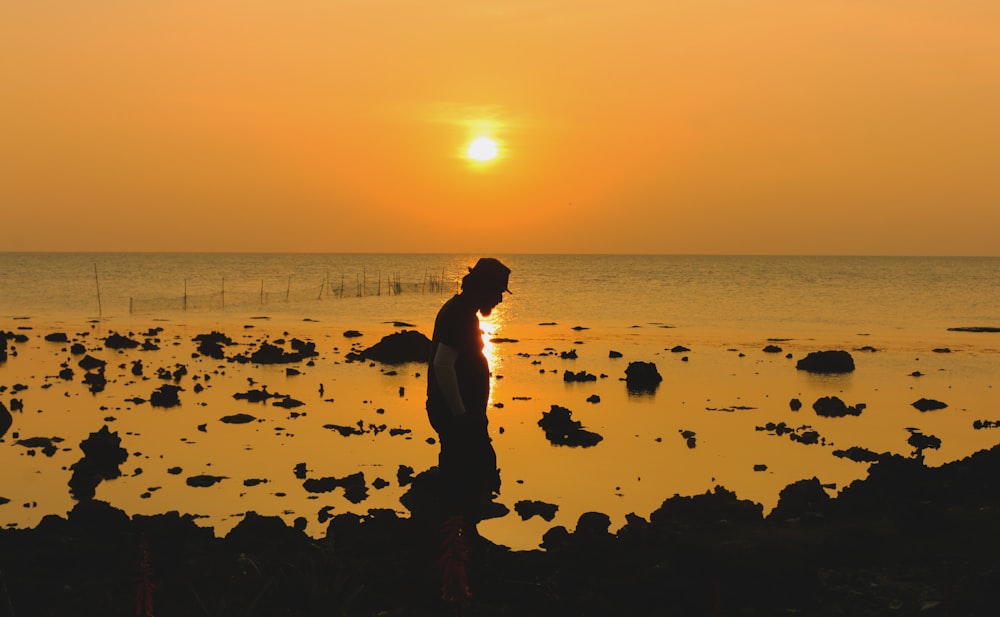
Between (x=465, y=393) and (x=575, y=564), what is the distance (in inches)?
105

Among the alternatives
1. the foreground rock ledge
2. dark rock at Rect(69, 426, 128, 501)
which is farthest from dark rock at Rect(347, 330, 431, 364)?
the foreground rock ledge

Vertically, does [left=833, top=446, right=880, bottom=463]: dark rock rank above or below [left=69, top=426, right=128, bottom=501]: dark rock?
above

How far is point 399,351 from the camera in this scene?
3766cm

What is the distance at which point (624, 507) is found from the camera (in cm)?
1498

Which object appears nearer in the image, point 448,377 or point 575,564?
point 448,377

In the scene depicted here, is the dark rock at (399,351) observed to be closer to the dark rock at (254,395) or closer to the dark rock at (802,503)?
the dark rock at (254,395)

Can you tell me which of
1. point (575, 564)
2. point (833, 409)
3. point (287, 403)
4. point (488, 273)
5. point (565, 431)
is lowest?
point (575, 564)

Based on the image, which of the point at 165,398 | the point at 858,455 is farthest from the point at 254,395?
the point at 858,455

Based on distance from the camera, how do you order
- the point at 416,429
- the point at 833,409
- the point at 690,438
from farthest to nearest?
the point at 833,409, the point at 416,429, the point at 690,438

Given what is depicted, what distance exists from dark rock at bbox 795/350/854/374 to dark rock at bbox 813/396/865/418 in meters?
9.75

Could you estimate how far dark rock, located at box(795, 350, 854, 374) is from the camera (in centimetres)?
3491

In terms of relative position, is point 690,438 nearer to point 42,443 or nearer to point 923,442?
point 923,442

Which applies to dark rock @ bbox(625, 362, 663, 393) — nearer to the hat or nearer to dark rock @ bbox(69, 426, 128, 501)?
dark rock @ bbox(69, 426, 128, 501)

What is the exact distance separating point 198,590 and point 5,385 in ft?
72.7
